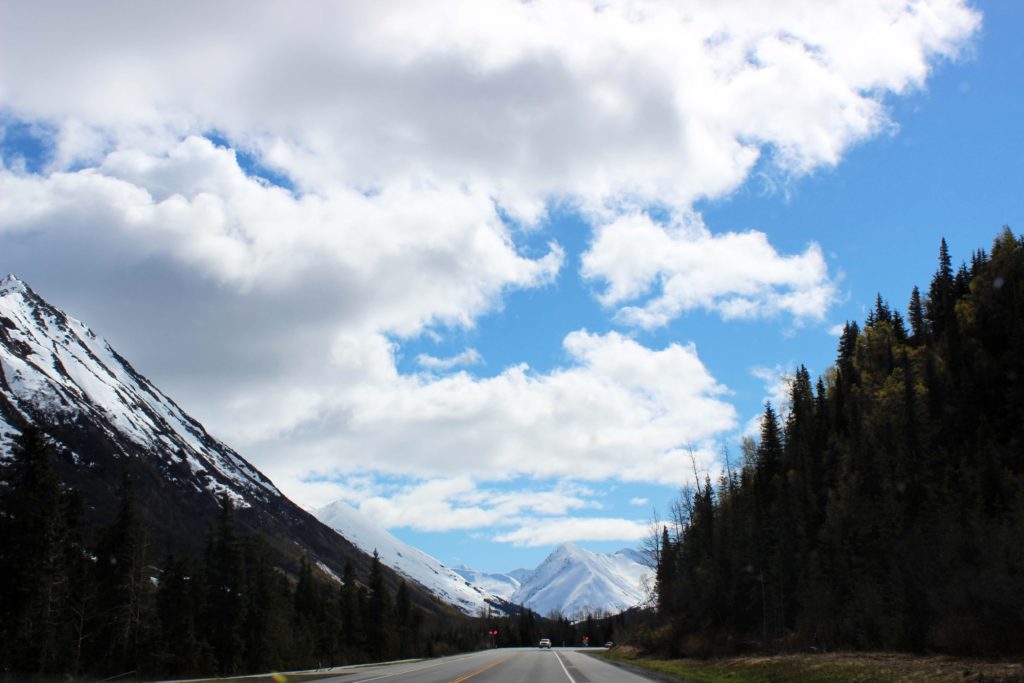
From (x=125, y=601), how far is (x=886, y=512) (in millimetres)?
54512

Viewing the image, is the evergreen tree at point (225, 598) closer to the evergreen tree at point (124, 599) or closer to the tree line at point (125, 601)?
the tree line at point (125, 601)

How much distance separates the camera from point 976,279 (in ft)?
291

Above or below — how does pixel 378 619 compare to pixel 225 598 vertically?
below

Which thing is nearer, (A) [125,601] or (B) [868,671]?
(B) [868,671]

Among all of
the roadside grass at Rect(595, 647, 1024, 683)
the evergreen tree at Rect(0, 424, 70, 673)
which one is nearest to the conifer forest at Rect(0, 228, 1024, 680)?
the evergreen tree at Rect(0, 424, 70, 673)

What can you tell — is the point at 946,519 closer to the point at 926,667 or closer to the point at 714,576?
the point at 714,576

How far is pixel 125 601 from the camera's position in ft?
171

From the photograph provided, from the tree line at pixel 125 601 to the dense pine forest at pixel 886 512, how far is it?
106 ft

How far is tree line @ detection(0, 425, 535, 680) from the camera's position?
37.1 meters

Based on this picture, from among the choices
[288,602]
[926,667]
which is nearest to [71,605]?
[288,602]

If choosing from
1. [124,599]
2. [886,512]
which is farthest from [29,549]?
[886,512]

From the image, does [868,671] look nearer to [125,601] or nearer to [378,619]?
[125,601]

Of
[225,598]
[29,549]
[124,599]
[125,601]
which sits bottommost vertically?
[225,598]

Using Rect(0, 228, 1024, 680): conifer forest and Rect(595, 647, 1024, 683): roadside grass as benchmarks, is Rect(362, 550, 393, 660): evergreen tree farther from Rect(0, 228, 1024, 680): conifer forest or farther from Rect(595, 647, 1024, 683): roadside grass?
Rect(595, 647, 1024, 683): roadside grass
